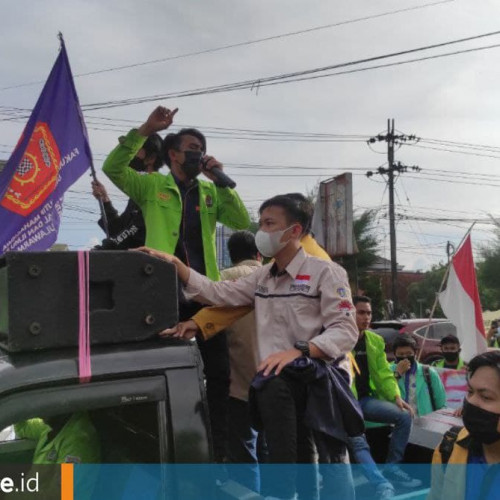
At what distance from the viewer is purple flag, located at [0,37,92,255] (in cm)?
361

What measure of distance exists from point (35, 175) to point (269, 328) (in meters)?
2.01

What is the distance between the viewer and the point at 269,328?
2531 millimetres

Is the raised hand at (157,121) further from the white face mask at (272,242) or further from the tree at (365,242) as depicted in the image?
the tree at (365,242)

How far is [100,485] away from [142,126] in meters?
1.80

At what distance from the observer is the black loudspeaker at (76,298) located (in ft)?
5.35

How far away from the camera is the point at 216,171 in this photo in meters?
3.16

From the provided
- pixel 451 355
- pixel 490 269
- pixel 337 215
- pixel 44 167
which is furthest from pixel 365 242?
pixel 44 167

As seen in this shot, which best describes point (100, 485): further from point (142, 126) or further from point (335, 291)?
point (142, 126)

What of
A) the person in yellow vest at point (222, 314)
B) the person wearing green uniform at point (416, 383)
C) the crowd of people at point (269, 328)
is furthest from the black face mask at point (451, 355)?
the person in yellow vest at point (222, 314)

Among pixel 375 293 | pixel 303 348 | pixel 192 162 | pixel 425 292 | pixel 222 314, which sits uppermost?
pixel 192 162

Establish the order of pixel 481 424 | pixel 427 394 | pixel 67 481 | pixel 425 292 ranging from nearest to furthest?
pixel 67 481 → pixel 481 424 → pixel 427 394 → pixel 425 292

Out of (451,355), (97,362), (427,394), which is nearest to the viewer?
(97,362)

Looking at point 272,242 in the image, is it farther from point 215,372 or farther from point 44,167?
point 44,167

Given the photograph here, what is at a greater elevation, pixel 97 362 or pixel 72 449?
pixel 97 362
